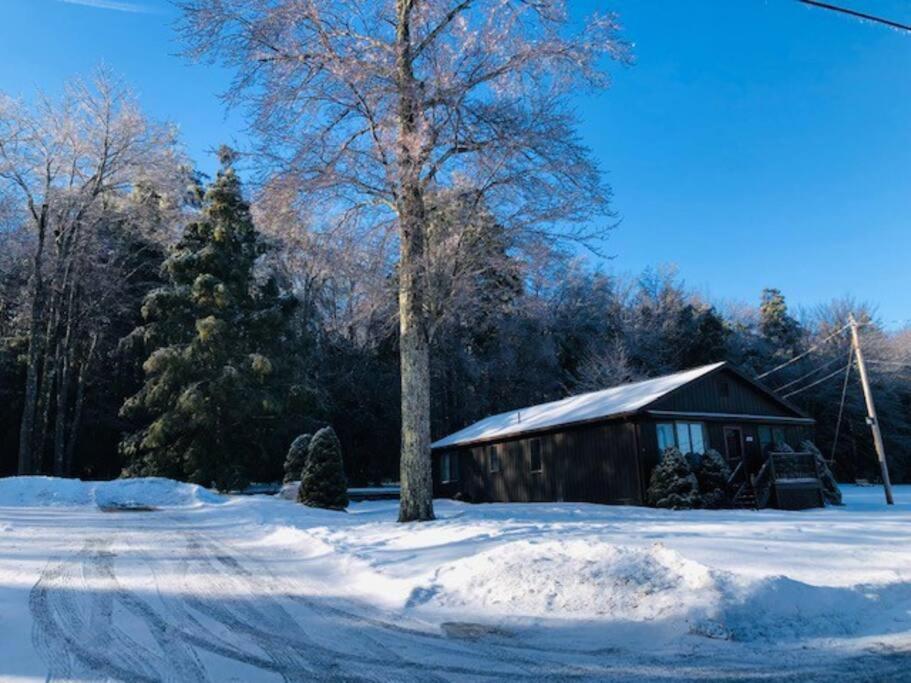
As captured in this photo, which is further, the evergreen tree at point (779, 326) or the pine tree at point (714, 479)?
the evergreen tree at point (779, 326)

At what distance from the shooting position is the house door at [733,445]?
19562mm

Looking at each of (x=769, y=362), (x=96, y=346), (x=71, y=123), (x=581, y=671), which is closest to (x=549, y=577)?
(x=581, y=671)

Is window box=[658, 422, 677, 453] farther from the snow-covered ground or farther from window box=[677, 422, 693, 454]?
the snow-covered ground

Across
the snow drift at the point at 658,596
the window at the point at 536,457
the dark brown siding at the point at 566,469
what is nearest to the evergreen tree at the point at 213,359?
the dark brown siding at the point at 566,469

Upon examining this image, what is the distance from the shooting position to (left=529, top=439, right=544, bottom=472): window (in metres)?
20.8

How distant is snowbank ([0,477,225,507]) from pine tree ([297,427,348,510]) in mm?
3017

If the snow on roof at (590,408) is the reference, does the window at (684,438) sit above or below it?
below

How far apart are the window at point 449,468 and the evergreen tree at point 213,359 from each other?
7033mm

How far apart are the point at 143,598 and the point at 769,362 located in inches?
1679

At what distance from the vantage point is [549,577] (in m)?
5.70

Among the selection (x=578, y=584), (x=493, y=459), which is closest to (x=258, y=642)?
(x=578, y=584)

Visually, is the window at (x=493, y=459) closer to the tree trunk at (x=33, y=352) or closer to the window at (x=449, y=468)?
the window at (x=449, y=468)

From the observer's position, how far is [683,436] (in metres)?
18.5

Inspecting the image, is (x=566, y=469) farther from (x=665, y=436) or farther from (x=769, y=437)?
(x=769, y=437)
